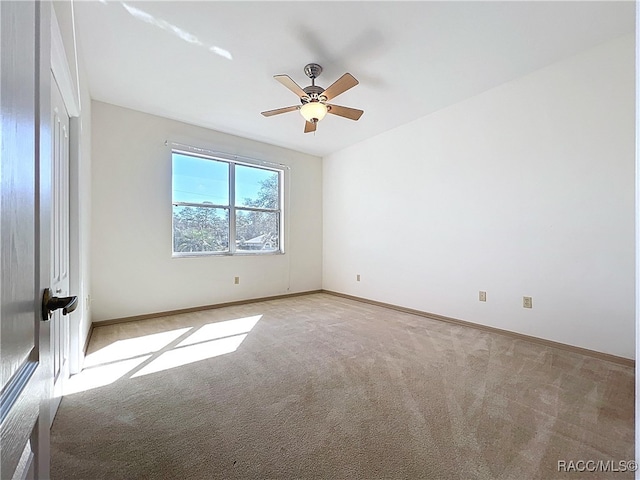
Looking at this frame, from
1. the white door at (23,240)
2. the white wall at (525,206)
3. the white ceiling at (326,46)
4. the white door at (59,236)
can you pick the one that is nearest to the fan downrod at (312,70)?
the white ceiling at (326,46)

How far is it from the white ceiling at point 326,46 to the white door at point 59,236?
0.94 m

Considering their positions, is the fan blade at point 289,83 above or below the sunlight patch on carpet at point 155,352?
above

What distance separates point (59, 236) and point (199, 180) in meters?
2.51

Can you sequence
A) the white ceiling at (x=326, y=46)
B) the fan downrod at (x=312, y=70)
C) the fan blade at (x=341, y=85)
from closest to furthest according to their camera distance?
the white ceiling at (x=326, y=46), the fan blade at (x=341, y=85), the fan downrod at (x=312, y=70)

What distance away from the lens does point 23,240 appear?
54 cm

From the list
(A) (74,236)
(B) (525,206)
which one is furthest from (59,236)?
(B) (525,206)

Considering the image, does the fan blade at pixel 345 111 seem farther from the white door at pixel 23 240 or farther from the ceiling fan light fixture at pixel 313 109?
the white door at pixel 23 240

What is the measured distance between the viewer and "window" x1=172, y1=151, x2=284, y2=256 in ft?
13.4

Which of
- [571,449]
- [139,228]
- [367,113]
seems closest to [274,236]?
[139,228]

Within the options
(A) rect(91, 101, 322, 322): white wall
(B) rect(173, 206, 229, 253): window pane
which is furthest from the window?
(A) rect(91, 101, 322, 322): white wall

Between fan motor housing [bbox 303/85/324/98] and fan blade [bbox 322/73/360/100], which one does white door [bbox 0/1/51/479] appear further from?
fan motor housing [bbox 303/85/324/98]

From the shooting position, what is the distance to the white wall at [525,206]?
2473 millimetres

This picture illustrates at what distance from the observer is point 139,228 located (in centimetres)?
367

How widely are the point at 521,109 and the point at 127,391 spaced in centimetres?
420
